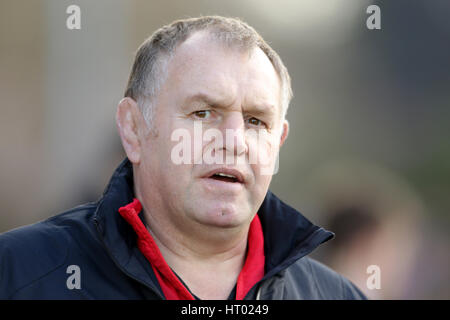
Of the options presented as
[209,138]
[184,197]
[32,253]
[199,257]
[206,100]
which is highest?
[206,100]

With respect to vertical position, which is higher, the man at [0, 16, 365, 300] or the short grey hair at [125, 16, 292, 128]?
the short grey hair at [125, 16, 292, 128]

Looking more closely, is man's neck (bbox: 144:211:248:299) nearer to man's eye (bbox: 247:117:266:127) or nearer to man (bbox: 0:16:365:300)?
man (bbox: 0:16:365:300)

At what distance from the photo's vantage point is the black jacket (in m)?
1.96

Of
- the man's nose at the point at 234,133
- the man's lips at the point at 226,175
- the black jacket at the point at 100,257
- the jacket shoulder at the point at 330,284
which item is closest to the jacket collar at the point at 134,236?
the black jacket at the point at 100,257

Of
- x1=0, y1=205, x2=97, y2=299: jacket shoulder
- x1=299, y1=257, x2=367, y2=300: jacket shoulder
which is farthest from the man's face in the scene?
x1=299, y1=257, x2=367, y2=300: jacket shoulder

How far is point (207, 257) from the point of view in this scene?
2.28 m

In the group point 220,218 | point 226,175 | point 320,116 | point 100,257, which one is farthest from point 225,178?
point 320,116

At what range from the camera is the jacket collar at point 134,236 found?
2.02 meters

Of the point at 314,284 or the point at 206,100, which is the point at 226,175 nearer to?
the point at 206,100

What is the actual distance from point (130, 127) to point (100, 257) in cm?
59

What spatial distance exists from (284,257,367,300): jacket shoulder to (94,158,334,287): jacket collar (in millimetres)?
141

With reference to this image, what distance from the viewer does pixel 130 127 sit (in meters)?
2.34

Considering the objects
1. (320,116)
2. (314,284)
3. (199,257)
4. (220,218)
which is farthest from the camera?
(320,116)

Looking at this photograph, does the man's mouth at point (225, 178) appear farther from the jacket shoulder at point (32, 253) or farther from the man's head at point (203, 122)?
the jacket shoulder at point (32, 253)
